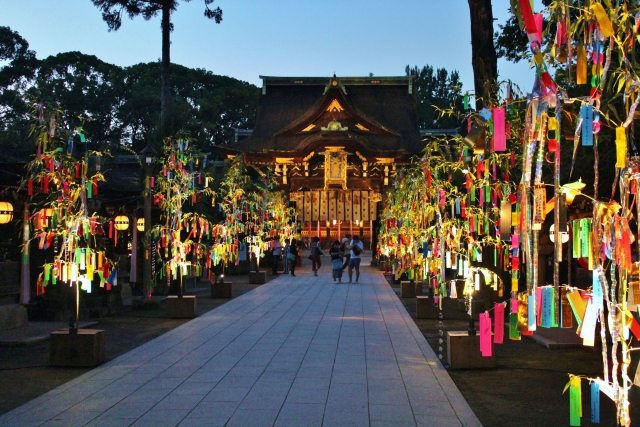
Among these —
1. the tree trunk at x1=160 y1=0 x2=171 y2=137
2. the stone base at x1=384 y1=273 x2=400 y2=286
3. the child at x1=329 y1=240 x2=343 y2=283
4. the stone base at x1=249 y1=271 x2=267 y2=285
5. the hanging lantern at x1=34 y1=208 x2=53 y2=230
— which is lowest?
the stone base at x1=384 y1=273 x2=400 y2=286

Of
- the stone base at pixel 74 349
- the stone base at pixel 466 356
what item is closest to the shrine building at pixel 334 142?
the stone base at pixel 466 356

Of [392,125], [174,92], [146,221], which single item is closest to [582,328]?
[146,221]

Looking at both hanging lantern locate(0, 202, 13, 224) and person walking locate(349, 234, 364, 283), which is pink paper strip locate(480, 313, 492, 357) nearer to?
hanging lantern locate(0, 202, 13, 224)

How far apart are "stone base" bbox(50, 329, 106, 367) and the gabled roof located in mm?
23608

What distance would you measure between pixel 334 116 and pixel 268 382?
27.8 meters

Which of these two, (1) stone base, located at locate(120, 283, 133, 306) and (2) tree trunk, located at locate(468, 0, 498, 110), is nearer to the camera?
(2) tree trunk, located at locate(468, 0, 498, 110)

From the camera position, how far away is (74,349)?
9.27 meters

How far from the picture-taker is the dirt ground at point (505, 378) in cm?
689

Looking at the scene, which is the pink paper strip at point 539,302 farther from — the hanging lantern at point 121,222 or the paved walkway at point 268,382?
the hanging lantern at point 121,222

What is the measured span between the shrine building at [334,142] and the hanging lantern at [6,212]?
19.1 meters

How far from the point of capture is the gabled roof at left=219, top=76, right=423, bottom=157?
110ft

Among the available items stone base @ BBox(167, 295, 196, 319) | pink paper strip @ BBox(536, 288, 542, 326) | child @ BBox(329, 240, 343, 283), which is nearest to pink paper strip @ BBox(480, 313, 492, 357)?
pink paper strip @ BBox(536, 288, 542, 326)

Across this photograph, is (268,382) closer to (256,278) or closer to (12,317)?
(12,317)

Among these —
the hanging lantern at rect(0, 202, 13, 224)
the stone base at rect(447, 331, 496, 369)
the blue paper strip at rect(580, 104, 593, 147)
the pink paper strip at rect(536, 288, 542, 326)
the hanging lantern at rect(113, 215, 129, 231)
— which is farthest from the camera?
the hanging lantern at rect(113, 215, 129, 231)
